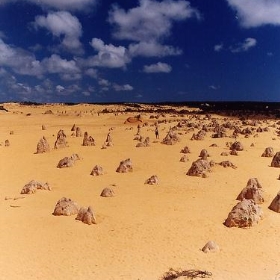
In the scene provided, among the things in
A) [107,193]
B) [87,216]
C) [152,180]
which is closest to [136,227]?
[87,216]

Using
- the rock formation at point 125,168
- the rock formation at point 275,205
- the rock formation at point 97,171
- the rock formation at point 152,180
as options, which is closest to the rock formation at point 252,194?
the rock formation at point 275,205

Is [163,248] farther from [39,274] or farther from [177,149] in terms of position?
[177,149]

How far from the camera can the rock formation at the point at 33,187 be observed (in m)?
13.4

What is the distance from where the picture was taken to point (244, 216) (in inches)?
399

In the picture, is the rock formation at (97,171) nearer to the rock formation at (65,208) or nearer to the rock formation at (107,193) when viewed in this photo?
the rock formation at (107,193)

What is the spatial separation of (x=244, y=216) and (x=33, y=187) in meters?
6.88

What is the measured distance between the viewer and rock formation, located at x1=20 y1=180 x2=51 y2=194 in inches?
528

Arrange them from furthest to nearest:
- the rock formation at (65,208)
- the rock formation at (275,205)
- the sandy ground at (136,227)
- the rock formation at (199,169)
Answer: the rock formation at (199,169)
the rock formation at (275,205)
the rock formation at (65,208)
the sandy ground at (136,227)

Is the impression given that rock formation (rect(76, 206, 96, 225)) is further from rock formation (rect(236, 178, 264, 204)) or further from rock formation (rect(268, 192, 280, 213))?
rock formation (rect(268, 192, 280, 213))

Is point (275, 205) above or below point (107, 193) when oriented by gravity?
above

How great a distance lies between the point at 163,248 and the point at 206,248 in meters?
0.91

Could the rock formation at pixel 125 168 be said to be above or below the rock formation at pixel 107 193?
above

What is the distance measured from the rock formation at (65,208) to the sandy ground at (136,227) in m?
0.18

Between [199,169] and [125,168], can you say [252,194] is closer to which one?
[199,169]
